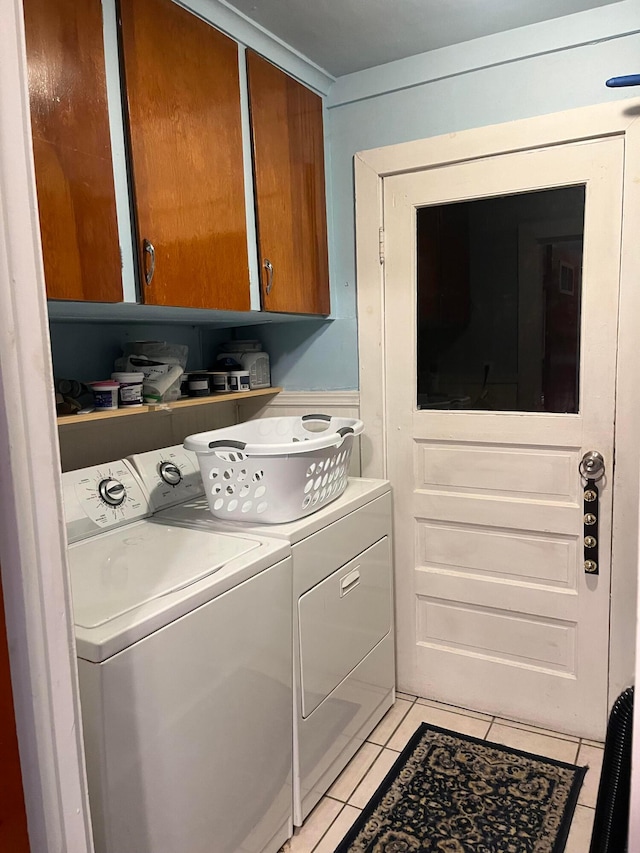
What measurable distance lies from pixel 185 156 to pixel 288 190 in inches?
20.6

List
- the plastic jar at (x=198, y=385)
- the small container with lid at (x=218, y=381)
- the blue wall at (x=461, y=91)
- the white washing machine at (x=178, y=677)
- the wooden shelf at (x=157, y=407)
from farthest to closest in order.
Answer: the small container with lid at (x=218, y=381) → the plastic jar at (x=198, y=385) → the blue wall at (x=461, y=91) → the wooden shelf at (x=157, y=407) → the white washing machine at (x=178, y=677)

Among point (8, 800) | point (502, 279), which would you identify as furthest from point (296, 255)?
point (8, 800)

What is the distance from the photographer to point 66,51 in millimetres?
1301

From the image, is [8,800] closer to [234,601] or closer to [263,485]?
[234,601]

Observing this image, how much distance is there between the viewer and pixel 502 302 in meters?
2.10

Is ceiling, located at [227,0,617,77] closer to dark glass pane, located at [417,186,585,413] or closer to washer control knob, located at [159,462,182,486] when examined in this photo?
dark glass pane, located at [417,186,585,413]

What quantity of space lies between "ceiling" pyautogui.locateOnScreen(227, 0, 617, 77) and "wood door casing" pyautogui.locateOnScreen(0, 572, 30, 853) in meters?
1.80

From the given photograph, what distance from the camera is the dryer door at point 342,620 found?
1.75 meters

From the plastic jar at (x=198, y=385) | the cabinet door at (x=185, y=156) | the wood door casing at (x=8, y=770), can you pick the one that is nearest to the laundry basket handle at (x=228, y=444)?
the cabinet door at (x=185, y=156)

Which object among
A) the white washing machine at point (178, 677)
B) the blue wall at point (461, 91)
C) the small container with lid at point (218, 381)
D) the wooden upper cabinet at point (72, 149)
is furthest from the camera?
the small container with lid at point (218, 381)

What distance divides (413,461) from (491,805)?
113cm

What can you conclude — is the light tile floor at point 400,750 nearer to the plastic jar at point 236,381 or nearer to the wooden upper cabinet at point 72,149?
the plastic jar at point 236,381

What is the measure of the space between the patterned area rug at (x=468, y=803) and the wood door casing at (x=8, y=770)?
1.25 meters

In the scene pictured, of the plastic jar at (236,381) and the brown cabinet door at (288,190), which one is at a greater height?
the brown cabinet door at (288,190)
